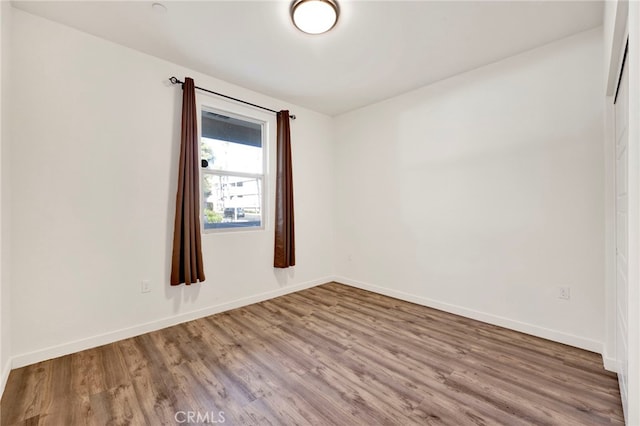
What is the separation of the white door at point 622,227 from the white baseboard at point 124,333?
10.4ft

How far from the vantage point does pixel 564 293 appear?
2414 mm

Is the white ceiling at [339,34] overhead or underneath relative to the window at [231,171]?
overhead

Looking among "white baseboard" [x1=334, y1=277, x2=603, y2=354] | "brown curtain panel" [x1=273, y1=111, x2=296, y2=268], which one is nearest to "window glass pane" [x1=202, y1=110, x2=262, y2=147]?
"brown curtain panel" [x1=273, y1=111, x2=296, y2=268]

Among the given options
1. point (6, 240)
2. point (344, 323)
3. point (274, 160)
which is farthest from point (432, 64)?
point (6, 240)

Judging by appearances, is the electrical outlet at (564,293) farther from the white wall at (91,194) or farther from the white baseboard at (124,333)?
the white wall at (91,194)

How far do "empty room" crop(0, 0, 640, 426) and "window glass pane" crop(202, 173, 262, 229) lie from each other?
3cm

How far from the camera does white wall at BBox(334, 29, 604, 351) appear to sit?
2318 millimetres

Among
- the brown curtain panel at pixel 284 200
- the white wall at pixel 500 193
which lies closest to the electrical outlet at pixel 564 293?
the white wall at pixel 500 193

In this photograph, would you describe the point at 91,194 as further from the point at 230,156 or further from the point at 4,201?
the point at 230,156

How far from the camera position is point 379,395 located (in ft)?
5.76

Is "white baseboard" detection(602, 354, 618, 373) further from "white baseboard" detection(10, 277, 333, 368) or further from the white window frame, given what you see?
the white window frame

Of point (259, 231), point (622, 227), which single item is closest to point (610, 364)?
point (622, 227)

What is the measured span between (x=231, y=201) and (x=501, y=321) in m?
3.20

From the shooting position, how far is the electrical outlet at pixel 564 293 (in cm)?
239
